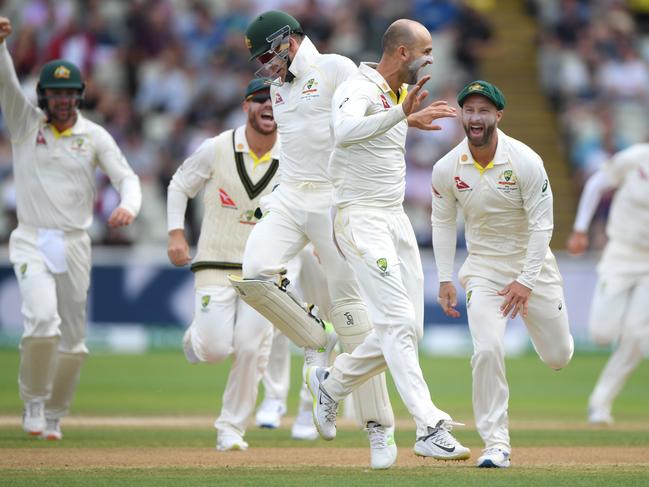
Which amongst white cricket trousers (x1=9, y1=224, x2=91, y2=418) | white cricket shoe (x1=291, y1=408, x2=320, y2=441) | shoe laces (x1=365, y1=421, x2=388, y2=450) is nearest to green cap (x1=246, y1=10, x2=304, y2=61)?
shoe laces (x1=365, y1=421, x2=388, y2=450)

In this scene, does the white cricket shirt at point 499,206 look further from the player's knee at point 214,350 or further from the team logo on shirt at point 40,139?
the team logo on shirt at point 40,139

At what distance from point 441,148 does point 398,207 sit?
13157 millimetres

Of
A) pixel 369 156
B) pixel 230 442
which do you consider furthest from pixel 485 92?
pixel 230 442

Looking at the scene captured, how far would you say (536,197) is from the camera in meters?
8.29

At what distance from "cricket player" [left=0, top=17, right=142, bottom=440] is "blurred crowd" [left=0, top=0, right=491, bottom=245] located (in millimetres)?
8433

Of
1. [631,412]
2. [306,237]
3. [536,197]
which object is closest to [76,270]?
[306,237]

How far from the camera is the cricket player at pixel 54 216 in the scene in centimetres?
1011

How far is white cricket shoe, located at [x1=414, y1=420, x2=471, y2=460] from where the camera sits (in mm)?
7434

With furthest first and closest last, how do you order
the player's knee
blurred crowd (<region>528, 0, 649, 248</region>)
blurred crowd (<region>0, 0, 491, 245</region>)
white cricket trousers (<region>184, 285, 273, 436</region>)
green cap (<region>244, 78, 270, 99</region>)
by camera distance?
blurred crowd (<region>528, 0, 649, 248</region>) → blurred crowd (<region>0, 0, 491, 245</region>) → green cap (<region>244, 78, 270, 99</region>) → the player's knee → white cricket trousers (<region>184, 285, 273, 436</region>)

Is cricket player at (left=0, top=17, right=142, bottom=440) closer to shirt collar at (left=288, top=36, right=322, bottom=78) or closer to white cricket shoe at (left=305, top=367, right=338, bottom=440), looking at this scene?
shirt collar at (left=288, top=36, right=322, bottom=78)

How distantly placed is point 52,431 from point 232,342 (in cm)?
169

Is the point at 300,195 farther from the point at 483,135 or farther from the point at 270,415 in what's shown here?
the point at 270,415

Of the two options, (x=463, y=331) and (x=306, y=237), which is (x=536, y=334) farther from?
(x=463, y=331)

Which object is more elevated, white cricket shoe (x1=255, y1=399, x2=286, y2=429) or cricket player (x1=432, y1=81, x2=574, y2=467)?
cricket player (x1=432, y1=81, x2=574, y2=467)
